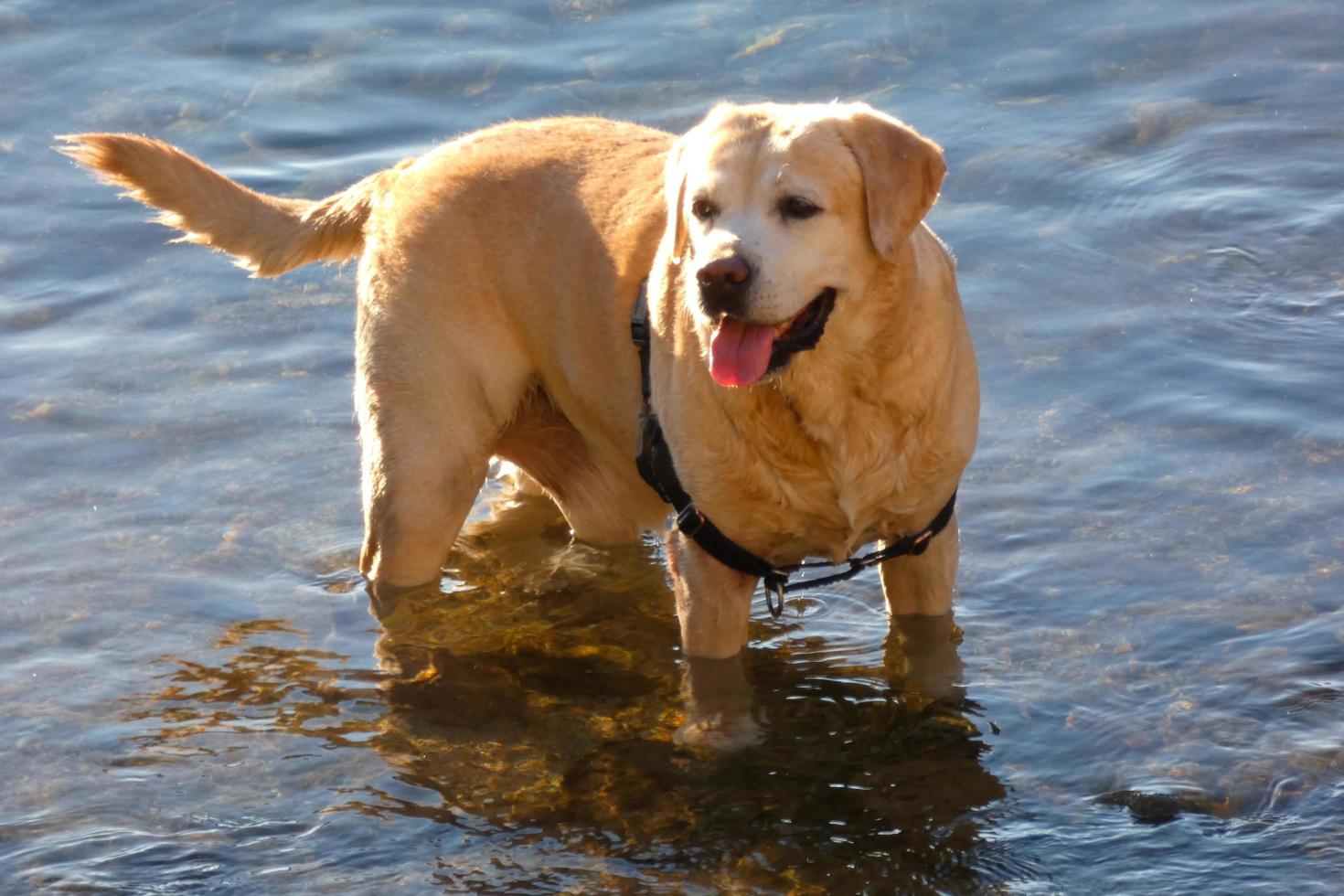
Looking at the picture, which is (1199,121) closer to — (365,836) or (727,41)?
(727,41)

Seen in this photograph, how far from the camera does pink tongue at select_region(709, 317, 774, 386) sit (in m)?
4.86

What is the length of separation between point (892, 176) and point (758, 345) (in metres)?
0.58

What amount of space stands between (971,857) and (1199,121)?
19.1 feet

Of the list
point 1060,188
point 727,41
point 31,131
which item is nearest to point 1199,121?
point 1060,188

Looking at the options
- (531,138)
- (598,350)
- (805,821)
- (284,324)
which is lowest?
(805,821)

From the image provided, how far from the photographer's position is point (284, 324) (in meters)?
8.91

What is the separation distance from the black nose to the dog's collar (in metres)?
0.73

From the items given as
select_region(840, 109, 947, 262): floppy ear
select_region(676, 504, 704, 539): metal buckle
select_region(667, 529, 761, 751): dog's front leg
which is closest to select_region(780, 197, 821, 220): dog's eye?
select_region(840, 109, 947, 262): floppy ear

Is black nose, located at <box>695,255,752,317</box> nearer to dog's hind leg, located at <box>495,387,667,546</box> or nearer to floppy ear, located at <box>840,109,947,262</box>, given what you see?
floppy ear, located at <box>840,109,947,262</box>

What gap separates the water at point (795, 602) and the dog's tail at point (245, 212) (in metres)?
1.26

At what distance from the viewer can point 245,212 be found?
6.49 metres

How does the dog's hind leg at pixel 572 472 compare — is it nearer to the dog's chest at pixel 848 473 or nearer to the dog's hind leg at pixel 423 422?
the dog's hind leg at pixel 423 422

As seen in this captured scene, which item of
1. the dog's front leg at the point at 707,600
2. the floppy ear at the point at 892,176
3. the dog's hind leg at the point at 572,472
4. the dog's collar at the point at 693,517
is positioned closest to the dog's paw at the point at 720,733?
the dog's front leg at the point at 707,600

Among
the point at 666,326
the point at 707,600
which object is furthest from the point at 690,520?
the point at 666,326
